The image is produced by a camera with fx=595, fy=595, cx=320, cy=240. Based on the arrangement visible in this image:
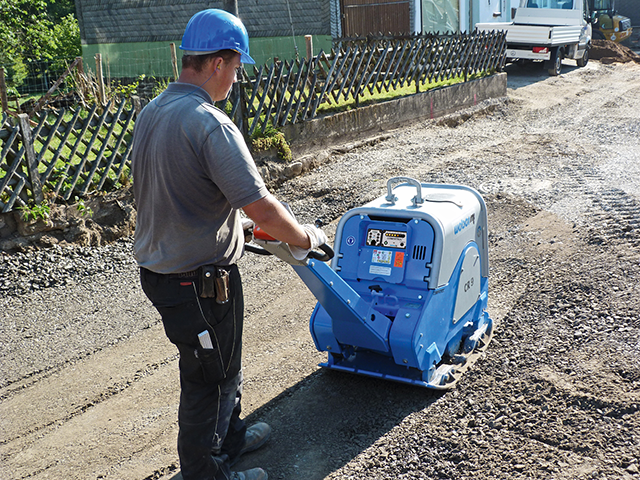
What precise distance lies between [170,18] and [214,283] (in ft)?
59.3

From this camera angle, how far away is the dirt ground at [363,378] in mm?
3100

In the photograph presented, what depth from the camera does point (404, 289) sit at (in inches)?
136

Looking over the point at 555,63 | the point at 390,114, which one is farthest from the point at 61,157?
the point at 555,63

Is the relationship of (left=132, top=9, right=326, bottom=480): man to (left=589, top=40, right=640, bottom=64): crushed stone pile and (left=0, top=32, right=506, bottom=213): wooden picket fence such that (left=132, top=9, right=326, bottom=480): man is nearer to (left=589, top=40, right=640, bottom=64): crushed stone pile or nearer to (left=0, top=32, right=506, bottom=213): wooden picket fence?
(left=0, top=32, right=506, bottom=213): wooden picket fence

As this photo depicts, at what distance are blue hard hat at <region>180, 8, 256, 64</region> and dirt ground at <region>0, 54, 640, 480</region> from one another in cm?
208

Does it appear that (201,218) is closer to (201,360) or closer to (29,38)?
(201,360)

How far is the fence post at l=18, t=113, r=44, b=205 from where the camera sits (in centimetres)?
605

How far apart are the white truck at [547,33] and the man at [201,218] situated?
15232 mm

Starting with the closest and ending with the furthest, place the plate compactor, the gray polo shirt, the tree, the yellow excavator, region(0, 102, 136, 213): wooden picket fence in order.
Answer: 1. the gray polo shirt
2. the plate compactor
3. region(0, 102, 136, 213): wooden picket fence
4. the tree
5. the yellow excavator

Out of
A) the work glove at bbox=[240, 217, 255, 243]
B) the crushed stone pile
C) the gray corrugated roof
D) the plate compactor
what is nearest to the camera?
the work glove at bbox=[240, 217, 255, 243]

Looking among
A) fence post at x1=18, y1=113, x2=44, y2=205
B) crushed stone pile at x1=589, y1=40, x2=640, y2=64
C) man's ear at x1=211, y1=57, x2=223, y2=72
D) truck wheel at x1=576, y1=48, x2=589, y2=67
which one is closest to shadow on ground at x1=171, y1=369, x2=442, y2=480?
man's ear at x1=211, y1=57, x2=223, y2=72

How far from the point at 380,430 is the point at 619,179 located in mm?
5763

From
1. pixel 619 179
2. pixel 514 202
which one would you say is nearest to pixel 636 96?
pixel 619 179

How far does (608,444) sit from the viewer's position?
300cm
